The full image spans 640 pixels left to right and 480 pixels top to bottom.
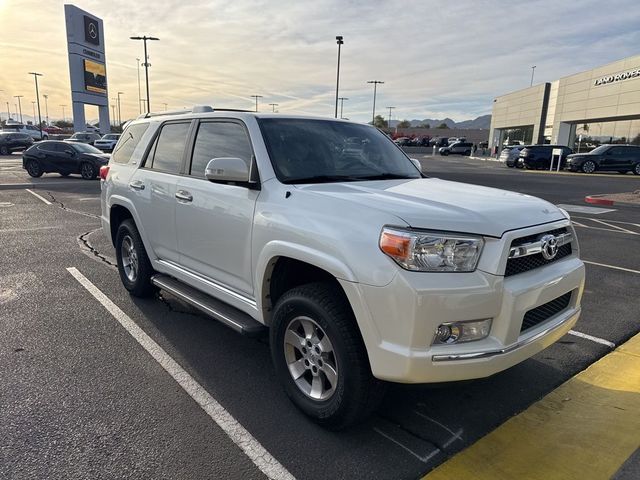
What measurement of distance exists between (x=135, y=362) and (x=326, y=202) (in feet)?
6.97

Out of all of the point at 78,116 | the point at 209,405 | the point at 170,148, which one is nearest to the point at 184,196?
the point at 170,148

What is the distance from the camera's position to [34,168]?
754 inches

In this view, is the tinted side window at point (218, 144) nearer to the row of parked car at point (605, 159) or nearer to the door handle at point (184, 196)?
the door handle at point (184, 196)

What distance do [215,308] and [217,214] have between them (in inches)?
28.6

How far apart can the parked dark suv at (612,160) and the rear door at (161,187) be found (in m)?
30.2

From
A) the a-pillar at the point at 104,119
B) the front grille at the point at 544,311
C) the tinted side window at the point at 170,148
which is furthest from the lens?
the a-pillar at the point at 104,119

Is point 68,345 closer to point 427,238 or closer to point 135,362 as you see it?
point 135,362

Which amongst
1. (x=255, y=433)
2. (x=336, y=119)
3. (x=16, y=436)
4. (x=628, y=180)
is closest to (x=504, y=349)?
(x=255, y=433)

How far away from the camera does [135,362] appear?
148 inches

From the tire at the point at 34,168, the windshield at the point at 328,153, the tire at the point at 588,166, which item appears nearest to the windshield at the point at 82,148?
the tire at the point at 34,168

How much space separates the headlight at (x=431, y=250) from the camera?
2.42 metres

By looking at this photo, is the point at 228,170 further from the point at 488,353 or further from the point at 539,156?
the point at 539,156

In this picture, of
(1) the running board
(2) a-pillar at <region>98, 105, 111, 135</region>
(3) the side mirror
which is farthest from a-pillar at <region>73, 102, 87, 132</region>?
(3) the side mirror

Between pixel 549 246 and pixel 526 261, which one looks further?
pixel 549 246
